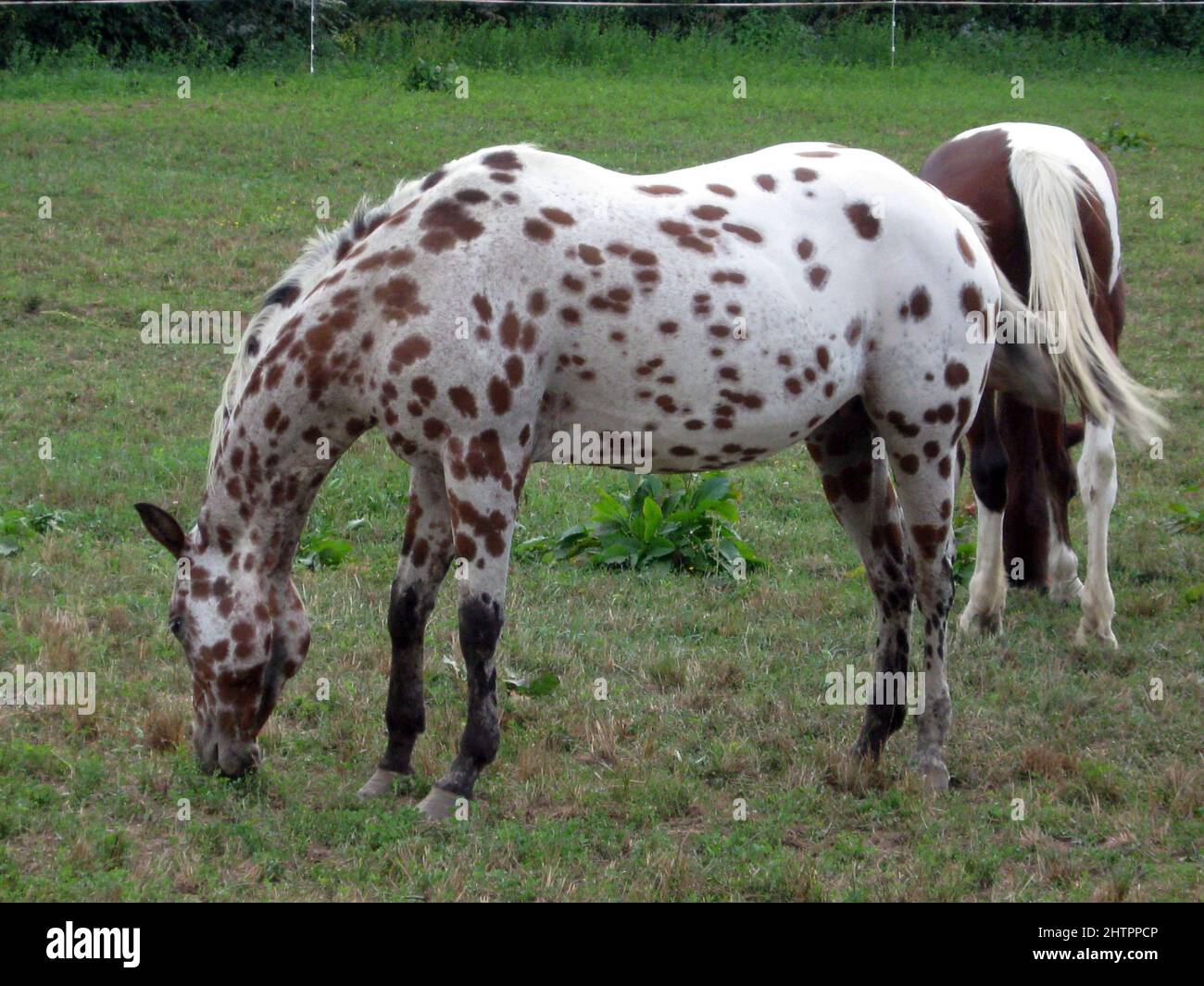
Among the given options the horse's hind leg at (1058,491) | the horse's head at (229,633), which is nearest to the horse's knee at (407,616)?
the horse's head at (229,633)

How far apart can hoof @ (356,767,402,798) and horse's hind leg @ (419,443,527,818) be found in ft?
0.75

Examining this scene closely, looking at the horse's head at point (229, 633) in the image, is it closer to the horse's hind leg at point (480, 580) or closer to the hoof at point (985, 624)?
the horse's hind leg at point (480, 580)

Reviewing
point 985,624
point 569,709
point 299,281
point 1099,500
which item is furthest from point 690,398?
point 1099,500

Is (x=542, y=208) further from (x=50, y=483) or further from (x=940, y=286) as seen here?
(x=50, y=483)

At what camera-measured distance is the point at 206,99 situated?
17.4m

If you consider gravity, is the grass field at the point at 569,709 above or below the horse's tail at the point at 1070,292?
below

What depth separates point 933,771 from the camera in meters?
5.24

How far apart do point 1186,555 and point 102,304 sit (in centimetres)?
857

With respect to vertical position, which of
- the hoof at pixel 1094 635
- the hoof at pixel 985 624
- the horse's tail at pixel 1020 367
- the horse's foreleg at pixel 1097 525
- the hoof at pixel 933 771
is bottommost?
the hoof at pixel 985 624

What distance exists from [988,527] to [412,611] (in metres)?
3.11

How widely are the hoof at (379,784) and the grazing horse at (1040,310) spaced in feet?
9.97

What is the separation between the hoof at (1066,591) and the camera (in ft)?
23.4
